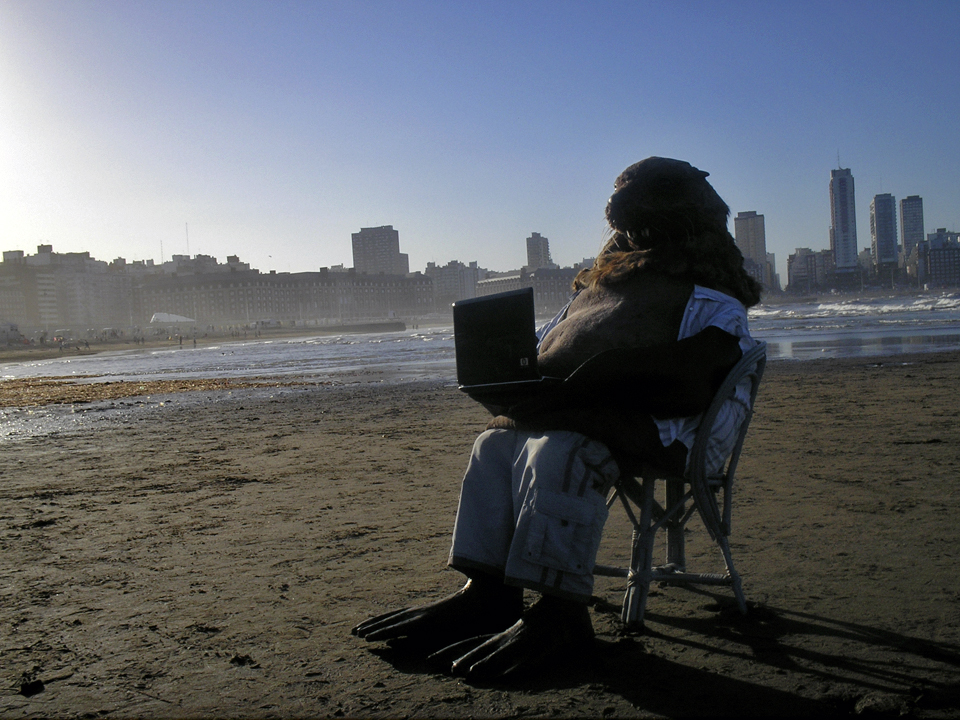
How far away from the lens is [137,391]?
635 inches

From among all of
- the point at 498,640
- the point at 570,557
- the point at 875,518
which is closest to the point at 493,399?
the point at 570,557

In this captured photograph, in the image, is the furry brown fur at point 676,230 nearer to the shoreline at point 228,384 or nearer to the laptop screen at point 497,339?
the laptop screen at point 497,339

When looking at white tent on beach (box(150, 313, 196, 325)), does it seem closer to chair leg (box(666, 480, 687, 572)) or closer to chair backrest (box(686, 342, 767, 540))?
chair leg (box(666, 480, 687, 572))

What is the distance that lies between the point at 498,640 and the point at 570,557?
0.96 feet

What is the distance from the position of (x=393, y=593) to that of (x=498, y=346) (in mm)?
1125

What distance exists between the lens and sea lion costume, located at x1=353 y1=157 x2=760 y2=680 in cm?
196

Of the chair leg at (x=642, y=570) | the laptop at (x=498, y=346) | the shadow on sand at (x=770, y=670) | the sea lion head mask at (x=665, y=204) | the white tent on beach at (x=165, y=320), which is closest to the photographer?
the shadow on sand at (x=770, y=670)

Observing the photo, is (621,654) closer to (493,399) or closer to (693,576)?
(693,576)

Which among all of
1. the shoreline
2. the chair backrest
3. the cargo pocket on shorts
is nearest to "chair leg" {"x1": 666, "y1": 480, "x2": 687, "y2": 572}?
the chair backrest

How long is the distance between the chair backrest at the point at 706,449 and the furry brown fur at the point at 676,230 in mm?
238

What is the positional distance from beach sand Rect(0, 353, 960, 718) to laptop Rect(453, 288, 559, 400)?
0.74 meters

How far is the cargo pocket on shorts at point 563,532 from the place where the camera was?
1941mm

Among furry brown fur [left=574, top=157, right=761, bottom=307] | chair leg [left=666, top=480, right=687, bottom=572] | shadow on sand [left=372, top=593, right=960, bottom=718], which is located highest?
furry brown fur [left=574, top=157, right=761, bottom=307]

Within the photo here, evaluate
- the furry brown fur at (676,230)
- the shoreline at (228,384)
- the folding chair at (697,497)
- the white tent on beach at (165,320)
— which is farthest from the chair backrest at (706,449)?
the white tent on beach at (165,320)
